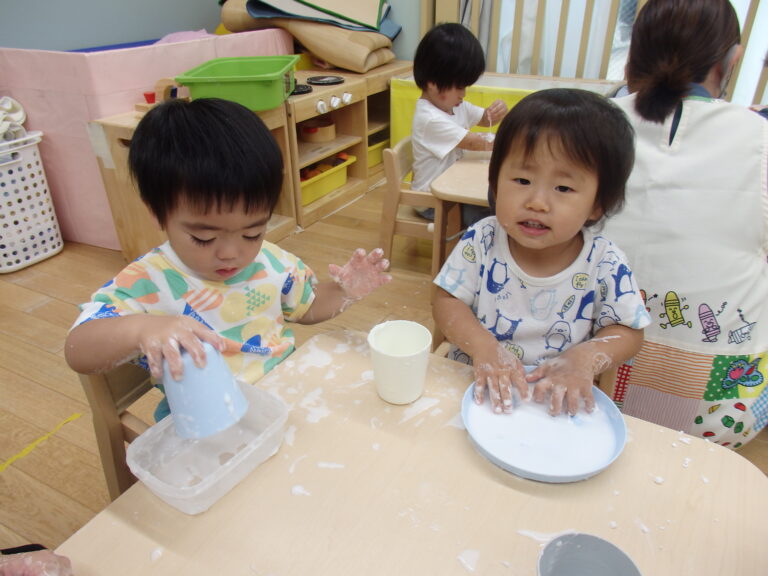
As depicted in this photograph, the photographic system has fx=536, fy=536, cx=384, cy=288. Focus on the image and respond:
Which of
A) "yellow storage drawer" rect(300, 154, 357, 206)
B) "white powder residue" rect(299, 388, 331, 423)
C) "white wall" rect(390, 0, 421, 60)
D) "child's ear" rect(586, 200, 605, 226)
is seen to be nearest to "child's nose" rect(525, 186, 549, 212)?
"child's ear" rect(586, 200, 605, 226)

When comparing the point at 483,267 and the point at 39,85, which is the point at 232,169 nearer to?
the point at 483,267

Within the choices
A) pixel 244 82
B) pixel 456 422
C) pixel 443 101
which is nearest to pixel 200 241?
pixel 456 422

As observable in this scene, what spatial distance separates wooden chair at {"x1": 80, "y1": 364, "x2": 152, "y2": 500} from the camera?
2.72 feet

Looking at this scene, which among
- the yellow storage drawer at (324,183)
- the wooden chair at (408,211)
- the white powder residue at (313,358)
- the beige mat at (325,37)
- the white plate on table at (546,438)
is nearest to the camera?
the white plate on table at (546,438)

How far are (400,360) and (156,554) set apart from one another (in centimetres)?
36

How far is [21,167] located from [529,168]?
2.46 meters

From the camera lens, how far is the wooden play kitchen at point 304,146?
2.33 meters

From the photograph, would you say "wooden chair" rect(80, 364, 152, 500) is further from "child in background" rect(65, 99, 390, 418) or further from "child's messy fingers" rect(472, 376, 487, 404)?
"child's messy fingers" rect(472, 376, 487, 404)

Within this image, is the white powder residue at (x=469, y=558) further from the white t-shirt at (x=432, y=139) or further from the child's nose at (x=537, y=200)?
the white t-shirt at (x=432, y=139)

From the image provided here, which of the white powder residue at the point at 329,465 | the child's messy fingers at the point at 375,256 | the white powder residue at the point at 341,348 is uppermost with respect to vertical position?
the child's messy fingers at the point at 375,256

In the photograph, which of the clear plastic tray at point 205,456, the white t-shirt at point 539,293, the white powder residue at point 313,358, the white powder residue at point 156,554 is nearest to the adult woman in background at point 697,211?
the white t-shirt at point 539,293

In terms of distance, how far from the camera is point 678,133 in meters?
1.05

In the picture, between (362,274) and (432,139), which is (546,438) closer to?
(362,274)

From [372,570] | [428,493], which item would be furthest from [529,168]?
[372,570]
